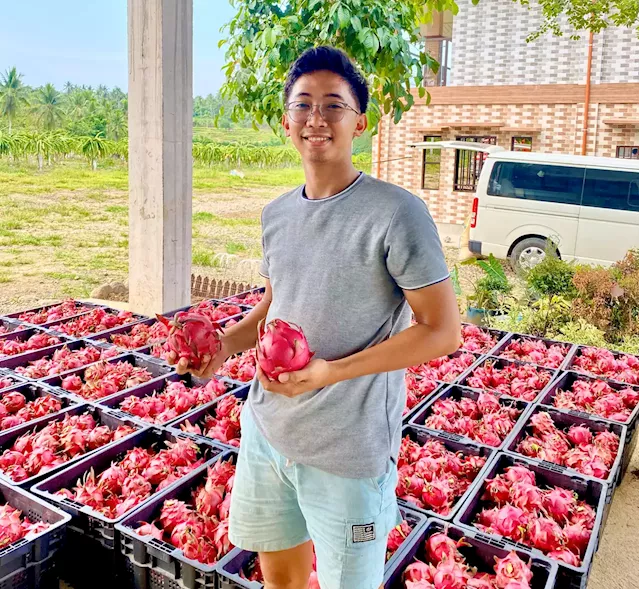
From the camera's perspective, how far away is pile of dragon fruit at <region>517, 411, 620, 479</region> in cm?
244

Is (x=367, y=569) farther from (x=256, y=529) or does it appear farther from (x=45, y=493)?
(x=45, y=493)

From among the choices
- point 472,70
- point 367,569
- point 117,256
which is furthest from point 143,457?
point 472,70

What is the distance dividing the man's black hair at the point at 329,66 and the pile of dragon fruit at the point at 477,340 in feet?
8.39

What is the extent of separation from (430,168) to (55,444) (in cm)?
990

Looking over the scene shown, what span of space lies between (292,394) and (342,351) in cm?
15

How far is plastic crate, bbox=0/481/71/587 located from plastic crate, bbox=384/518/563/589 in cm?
93

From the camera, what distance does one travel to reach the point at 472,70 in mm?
10797

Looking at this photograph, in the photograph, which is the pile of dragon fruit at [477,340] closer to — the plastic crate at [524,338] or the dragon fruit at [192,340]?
the plastic crate at [524,338]

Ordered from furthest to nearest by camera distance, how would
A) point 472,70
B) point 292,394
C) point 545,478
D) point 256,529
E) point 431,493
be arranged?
point 472,70 < point 545,478 < point 431,493 < point 256,529 < point 292,394

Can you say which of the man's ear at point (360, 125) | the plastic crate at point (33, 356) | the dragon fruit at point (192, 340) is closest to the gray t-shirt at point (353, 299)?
the man's ear at point (360, 125)

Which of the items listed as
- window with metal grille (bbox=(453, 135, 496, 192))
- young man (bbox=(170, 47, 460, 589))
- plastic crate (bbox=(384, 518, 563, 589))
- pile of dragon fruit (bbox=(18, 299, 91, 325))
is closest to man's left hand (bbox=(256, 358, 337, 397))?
young man (bbox=(170, 47, 460, 589))

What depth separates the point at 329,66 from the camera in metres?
1.26

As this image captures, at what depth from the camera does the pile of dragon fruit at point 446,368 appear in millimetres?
3287

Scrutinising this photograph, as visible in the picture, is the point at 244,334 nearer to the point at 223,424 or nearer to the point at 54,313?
the point at 223,424
